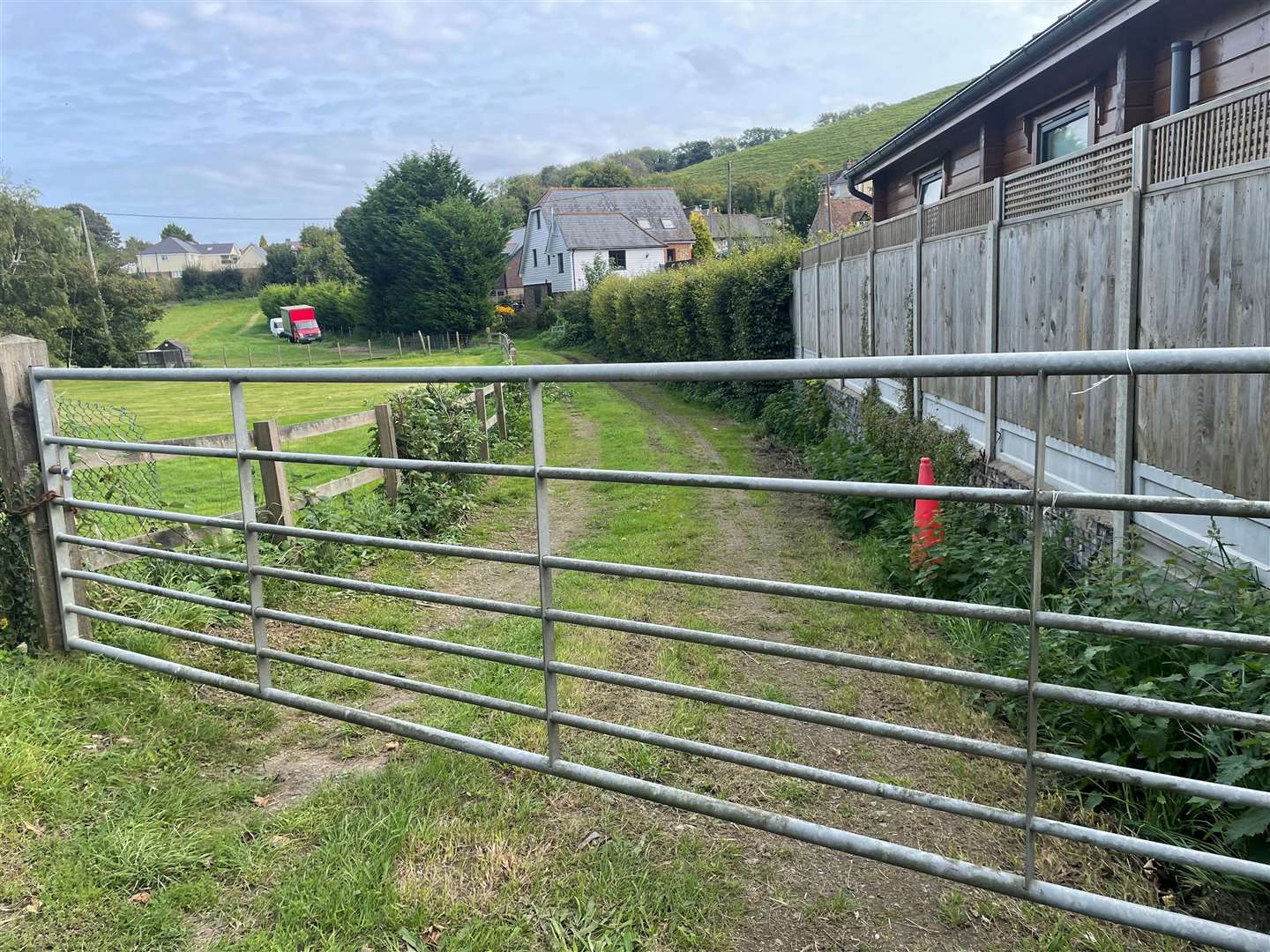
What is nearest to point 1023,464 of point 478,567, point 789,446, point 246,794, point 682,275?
point 478,567

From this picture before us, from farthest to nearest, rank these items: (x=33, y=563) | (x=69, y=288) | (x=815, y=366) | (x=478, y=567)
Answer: (x=69, y=288) < (x=478, y=567) < (x=33, y=563) < (x=815, y=366)

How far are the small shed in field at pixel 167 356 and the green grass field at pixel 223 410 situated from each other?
156cm

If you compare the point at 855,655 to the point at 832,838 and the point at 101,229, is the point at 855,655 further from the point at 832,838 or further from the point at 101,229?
the point at 101,229

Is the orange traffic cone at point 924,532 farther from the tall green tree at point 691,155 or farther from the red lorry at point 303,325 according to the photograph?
the tall green tree at point 691,155

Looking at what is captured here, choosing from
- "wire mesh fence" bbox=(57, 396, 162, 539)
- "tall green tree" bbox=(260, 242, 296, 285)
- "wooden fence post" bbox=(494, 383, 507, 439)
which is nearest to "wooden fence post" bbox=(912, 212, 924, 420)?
"wooden fence post" bbox=(494, 383, 507, 439)

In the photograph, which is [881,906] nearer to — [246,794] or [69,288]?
[246,794]

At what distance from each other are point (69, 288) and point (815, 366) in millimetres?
48201

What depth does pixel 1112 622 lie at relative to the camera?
2123 mm

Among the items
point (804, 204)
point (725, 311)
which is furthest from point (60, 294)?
point (804, 204)

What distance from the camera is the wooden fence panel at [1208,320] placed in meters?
3.80

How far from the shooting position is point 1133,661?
3.69m

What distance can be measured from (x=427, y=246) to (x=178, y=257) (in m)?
93.2

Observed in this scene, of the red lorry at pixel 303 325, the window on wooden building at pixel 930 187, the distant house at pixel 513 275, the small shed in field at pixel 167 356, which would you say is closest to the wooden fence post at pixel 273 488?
the window on wooden building at pixel 930 187

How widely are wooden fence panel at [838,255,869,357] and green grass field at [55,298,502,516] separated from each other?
6152 millimetres
